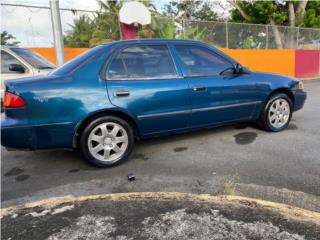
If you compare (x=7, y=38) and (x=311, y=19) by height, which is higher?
(x=311, y=19)

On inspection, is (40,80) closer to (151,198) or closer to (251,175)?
(151,198)

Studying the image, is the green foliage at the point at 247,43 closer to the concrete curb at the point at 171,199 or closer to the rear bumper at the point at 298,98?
the rear bumper at the point at 298,98

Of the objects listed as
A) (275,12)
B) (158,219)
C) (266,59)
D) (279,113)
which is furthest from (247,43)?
(158,219)

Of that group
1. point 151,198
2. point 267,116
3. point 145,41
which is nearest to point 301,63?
point 267,116

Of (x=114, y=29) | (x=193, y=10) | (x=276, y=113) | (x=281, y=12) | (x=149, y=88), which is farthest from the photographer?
(x=193, y=10)

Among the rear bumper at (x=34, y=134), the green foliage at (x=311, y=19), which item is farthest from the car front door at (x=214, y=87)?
the green foliage at (x=311, y=19)

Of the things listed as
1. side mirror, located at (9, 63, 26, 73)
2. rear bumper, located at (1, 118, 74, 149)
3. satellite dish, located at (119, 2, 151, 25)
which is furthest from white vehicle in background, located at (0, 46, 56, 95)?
satellite dish, located at (119, 2, 151, 25)

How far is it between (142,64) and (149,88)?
0.35 m

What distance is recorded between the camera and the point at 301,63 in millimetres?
16047

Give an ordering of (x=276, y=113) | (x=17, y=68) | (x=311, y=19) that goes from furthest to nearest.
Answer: (x=311, y=19) < (x=17, y=68) < (x=276, y=113)

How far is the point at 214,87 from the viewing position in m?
4.15

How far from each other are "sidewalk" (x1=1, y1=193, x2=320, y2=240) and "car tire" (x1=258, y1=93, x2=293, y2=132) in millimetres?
2431

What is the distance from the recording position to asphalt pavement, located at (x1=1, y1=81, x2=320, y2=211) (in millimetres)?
2969

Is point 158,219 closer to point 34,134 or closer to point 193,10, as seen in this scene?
point 34,134
